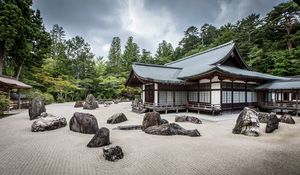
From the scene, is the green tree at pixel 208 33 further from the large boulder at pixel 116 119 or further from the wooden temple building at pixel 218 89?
the large boulder at pixel 116 119

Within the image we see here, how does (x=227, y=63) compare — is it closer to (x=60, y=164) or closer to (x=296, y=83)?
(x=296, y=83)

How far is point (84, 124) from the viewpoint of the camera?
329 inches

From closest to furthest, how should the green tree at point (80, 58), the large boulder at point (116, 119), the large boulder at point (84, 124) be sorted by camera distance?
1. the large boulder at point (84, 124)
2. the large boulder at point (116, 119)
3. the green tree at point (80, 58)

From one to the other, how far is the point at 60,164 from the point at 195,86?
47.3ft

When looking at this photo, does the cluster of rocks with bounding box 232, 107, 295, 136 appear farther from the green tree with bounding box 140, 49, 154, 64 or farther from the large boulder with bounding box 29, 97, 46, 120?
the green tree with bounding box 140, 49, 154, 64

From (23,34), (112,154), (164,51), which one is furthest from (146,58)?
(112,154)

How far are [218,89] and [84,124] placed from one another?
37.3 ft

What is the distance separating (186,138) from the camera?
24.5 feet

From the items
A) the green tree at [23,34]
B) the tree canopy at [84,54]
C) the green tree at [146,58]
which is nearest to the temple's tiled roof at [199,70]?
the tree canopy at [84,54]

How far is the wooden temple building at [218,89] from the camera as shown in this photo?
14492 mm

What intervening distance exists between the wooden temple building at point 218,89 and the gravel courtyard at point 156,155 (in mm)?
7063

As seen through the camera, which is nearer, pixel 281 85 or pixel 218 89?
pixel 218 89

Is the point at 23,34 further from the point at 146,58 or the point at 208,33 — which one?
the point at 208,33

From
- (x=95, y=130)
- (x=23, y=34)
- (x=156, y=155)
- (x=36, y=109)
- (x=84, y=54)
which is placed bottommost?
(x=156, y=155)
